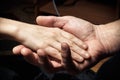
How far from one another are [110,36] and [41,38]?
0.29 metres

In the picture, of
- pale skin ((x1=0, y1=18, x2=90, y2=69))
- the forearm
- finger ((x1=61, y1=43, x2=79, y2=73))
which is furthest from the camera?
the forearm

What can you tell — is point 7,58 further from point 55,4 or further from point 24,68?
point 55,4

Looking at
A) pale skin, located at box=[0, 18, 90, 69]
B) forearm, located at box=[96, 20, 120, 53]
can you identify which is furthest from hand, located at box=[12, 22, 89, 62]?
forearm, located at box=[96, 20, 120, 53]

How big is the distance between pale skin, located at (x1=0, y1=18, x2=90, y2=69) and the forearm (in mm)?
115

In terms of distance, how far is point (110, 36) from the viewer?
106cm

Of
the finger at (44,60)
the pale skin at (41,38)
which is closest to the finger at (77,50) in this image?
the pale skin at (41,38)

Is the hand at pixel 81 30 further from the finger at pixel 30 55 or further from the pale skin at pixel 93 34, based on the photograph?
the finger at pixel 30 55

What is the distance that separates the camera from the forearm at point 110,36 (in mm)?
1028

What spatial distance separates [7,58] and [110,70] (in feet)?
2.39

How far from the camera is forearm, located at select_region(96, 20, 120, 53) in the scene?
1.03 meters

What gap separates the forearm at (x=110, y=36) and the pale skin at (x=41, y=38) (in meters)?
0.12

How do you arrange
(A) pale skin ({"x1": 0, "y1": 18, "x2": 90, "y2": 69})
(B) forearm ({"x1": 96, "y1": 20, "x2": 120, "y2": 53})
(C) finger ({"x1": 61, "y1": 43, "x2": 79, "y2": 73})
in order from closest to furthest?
(C) finger ({"x1": 61, "y1": 43, "x2": 79, "y2": 73})
(A) pale skin ({"x1": 0, "y1": 18, "x2": 90, "y2": 69})
(B) forearm ({"x1": 96, "y1": 20, "x2": 120, "y2": 53})

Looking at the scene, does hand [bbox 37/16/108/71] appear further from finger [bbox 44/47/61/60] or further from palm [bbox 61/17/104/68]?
finger [bbox 44/47/61/60]

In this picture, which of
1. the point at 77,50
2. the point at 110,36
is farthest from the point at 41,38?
the point at 110,36
